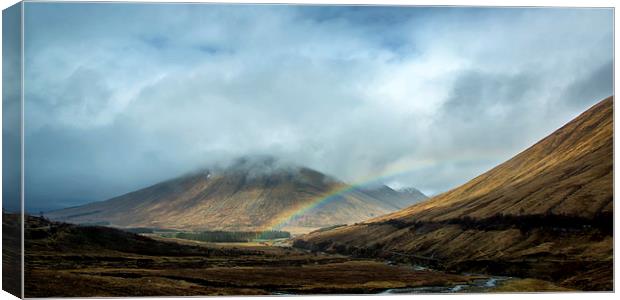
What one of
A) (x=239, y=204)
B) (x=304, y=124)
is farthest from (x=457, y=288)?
(x=239, y=204)

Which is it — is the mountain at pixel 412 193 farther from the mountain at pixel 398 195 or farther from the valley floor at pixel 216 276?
the valley floor at pixel 216 276

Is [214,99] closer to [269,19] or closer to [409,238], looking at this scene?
[269,19]

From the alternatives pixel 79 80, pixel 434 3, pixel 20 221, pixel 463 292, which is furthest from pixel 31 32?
pixel 463 292

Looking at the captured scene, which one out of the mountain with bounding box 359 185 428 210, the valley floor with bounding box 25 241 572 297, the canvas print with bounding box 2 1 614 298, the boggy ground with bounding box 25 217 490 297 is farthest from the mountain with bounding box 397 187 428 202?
the valley floor with bounding box 25 241 572 297

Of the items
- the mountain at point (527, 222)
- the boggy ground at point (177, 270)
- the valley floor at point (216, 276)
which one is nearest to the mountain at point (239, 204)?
the mountain at point (527, 222)

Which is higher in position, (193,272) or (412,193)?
(412,193)

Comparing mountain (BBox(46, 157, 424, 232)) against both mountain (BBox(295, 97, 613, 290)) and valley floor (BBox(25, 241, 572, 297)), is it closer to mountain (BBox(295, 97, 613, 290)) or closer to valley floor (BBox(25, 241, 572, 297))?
mountain (BBox(295, 97, 613, 290))

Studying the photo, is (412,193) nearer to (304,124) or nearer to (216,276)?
(304,124)
